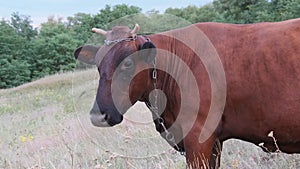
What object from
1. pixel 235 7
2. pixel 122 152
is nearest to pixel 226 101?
pixel 122 152

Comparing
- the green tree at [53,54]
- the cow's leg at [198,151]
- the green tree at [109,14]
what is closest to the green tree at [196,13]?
the green tree at [109,14]

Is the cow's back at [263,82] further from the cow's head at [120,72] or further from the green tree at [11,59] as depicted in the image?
the green tree at [11,59]

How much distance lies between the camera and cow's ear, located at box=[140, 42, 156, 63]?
4.32 m

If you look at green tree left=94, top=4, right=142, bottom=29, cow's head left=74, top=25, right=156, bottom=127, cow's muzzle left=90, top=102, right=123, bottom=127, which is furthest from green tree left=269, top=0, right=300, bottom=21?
cow's muzzle left=90, top=102, right=123, bottom=127

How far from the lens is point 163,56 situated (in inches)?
182

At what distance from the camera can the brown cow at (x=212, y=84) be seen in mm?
4055

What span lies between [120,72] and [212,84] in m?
0.86

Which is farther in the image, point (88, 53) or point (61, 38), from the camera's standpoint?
point (61, 38)

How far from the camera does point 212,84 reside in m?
4.21

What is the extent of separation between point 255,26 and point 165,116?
1255 mm

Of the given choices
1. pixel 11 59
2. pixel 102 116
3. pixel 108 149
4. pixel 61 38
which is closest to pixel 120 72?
pixel 102 116

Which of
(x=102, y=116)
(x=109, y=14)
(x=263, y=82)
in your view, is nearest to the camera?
(x=263, y=82)

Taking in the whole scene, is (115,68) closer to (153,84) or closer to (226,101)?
(153,84)

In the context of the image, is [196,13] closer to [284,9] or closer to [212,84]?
[284,9]
